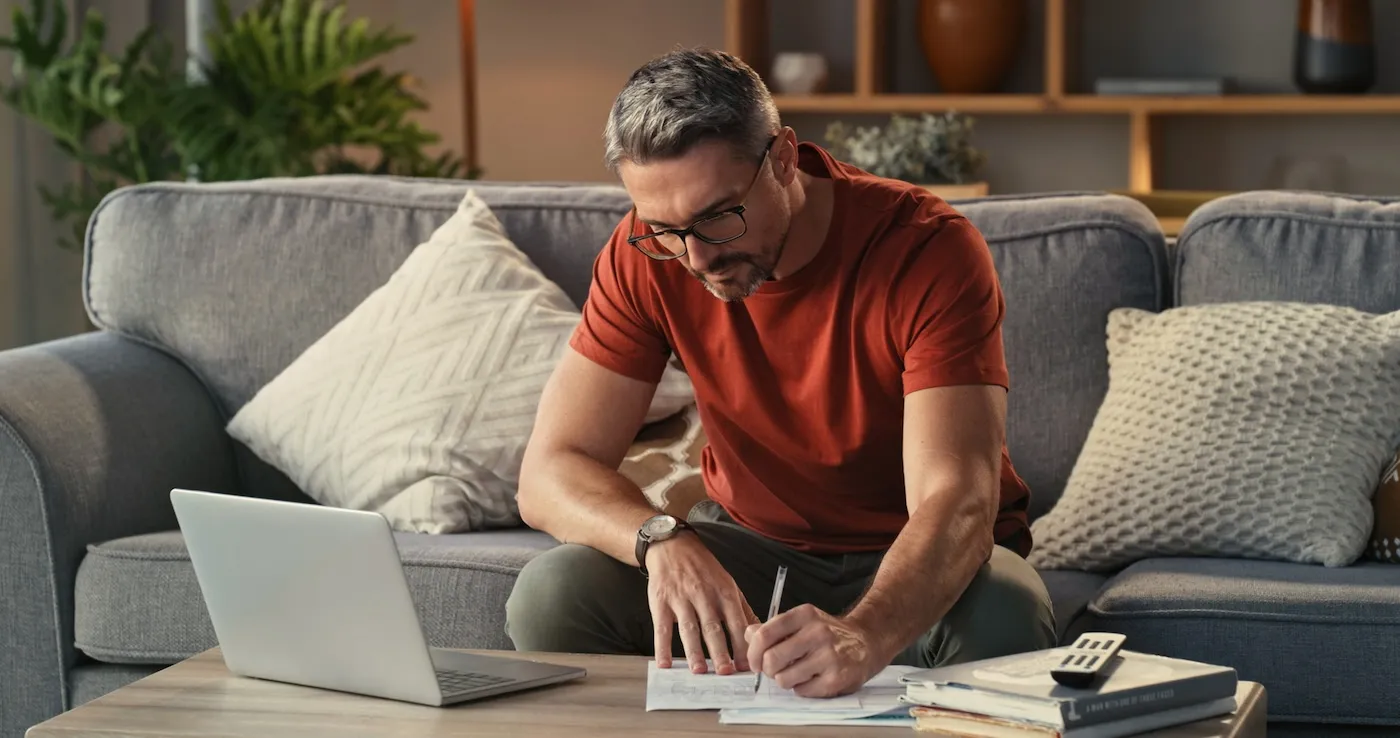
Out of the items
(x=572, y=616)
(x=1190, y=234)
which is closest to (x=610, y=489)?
(x=572, y=616)

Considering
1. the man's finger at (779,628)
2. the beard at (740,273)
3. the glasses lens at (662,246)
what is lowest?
the man's finger at (779,628)

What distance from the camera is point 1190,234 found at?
7.95 feet

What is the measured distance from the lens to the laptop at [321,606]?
4.62 ft

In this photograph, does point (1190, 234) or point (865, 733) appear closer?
point (865, 733)

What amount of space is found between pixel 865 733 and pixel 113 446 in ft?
4.52

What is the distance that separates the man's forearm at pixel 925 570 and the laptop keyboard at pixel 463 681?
0.31 meters

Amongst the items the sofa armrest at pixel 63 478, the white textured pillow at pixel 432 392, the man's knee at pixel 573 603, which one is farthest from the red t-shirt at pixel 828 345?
the sofa armrest at pixel 63 478

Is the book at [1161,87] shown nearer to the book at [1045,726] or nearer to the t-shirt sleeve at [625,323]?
the t-shirt sleeve at [625,323]

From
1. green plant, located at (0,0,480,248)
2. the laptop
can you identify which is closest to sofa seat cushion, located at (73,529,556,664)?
the laptop

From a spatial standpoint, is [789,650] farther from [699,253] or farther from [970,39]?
[970,39]

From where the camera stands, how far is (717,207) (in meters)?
1.68

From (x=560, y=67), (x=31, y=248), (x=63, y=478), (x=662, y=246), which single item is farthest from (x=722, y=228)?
(x=560, y=67)

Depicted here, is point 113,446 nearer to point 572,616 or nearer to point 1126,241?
point 572,616

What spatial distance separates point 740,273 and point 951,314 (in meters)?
0.22
